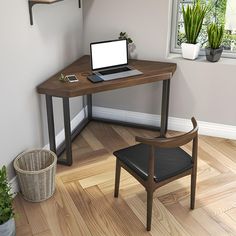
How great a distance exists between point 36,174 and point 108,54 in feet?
3.93

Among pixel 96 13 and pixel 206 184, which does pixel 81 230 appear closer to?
pixel 206 184

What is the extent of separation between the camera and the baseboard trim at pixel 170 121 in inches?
129

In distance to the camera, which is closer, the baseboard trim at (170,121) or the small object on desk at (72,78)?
the small object on desk at (72,78)

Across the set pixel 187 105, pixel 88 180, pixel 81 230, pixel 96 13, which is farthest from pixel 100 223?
pixel 96 13

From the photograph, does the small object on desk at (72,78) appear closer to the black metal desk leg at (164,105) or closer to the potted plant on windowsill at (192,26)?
the black metal desk leg at (164,105)

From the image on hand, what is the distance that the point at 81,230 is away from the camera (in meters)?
2.22

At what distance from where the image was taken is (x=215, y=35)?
118 inches

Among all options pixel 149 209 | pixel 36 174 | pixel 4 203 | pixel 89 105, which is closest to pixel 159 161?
pixel 149 209

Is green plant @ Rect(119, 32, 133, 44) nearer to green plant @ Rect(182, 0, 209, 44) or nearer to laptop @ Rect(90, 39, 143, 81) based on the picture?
laptop @ Rect(90, 39, 143, 81)

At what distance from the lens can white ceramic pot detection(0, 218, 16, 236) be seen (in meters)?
1.99

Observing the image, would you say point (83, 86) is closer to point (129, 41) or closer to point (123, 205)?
point (129, 41)

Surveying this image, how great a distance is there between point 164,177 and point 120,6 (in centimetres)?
175

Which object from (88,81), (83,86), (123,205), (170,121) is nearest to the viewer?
(123,205)

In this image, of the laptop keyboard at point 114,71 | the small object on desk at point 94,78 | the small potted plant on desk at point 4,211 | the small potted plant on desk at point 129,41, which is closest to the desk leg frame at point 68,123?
the small object on desk at point 94,78
